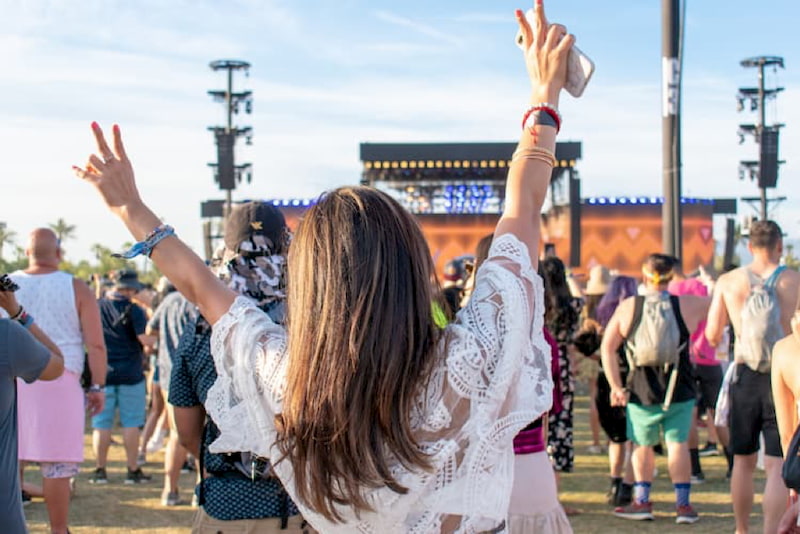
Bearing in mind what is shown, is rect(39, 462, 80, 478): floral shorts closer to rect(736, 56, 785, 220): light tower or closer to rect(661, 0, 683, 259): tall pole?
rect(661, 0, 683, 259): tall pole

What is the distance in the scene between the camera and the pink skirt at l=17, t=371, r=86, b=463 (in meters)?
5.32

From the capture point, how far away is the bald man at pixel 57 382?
531cm

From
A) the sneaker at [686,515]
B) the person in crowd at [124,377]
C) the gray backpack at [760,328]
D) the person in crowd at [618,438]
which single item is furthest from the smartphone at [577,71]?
the person in crowd at [124,377]

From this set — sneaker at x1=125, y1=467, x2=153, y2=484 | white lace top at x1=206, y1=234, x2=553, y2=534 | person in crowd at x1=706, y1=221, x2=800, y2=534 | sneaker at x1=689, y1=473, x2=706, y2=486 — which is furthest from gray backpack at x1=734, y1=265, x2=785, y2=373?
sneaker at x1=125, y1=467, x2=153, y2=484

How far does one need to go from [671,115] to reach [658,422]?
387 centimetres

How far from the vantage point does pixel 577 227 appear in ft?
88.5

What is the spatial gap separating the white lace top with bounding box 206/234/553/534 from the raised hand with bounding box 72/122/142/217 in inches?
17.6

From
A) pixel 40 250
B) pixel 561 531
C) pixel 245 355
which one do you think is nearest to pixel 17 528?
pixel 245 355

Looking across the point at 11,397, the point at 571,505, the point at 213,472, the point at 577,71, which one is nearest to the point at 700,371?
the point at 571,505

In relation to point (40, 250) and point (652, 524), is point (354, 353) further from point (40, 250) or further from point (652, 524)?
point (652, 524)

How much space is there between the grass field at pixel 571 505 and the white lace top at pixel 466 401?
190 inches

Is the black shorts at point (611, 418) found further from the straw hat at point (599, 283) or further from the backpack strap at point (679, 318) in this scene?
the straw hat at point (599, 283)

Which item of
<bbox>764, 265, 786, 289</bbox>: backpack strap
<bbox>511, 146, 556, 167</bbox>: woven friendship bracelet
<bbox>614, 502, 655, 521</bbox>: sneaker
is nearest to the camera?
<bbox>511, 146, 556, 167</bbox>: woven friendship bracelet

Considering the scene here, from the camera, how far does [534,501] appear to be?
139 inches
